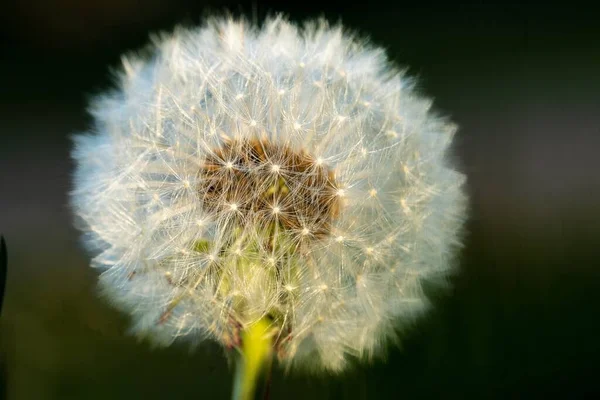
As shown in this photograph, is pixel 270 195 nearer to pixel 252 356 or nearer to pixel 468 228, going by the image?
pixel 252 356

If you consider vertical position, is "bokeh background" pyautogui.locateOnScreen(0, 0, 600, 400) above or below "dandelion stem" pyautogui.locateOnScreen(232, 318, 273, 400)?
above

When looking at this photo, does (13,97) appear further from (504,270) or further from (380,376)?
(504,270)

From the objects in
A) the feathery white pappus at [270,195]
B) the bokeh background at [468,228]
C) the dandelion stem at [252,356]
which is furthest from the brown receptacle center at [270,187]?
the bokeh background at [468,228]

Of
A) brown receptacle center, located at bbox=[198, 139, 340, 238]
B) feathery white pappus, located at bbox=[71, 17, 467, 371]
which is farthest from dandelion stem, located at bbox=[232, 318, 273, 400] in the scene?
brown receptacle center, located at bbox=[198, 139, 340, 238]

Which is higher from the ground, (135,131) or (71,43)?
(71,43)

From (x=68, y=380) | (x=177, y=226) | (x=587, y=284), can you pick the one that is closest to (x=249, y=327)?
(x=177, y=226)

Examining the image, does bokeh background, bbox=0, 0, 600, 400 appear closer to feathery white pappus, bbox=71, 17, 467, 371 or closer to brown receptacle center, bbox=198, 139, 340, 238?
feathery white pappus, bbox=71, 17, 467, 371

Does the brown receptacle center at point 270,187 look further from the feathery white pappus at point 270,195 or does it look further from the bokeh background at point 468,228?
the bokeh background at point 468,228
